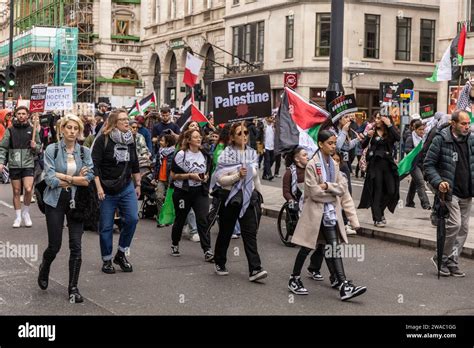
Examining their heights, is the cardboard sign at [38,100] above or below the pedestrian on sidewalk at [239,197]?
above

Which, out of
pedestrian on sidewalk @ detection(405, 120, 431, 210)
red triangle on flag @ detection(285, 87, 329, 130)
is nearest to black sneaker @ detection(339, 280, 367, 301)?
red triangle on flag @ detection(285, 87, 329, 130)

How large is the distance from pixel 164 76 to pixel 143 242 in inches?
1861

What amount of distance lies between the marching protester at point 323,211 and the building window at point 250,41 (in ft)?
123

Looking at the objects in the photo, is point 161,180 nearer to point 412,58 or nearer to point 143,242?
point 143,242

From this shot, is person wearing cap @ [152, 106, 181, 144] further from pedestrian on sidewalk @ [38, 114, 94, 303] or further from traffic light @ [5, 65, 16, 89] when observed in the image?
traffic light @ [5, 65, 16, 89]

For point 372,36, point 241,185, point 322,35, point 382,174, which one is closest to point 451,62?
point 382,174

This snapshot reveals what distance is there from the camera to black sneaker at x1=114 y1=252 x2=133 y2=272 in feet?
29.6

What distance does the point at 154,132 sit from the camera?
1647 cm

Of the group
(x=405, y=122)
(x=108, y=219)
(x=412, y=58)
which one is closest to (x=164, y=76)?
(x=412, y=58)

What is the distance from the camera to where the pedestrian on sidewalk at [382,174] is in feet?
39.9

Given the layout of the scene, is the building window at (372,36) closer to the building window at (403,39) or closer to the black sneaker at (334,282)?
the building window at (403,39)

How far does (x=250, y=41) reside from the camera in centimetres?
4591

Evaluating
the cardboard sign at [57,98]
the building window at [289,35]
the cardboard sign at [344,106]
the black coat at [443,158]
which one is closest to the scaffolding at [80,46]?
the building window at [289,35]

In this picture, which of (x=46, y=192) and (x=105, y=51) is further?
(x=105, y=51)
